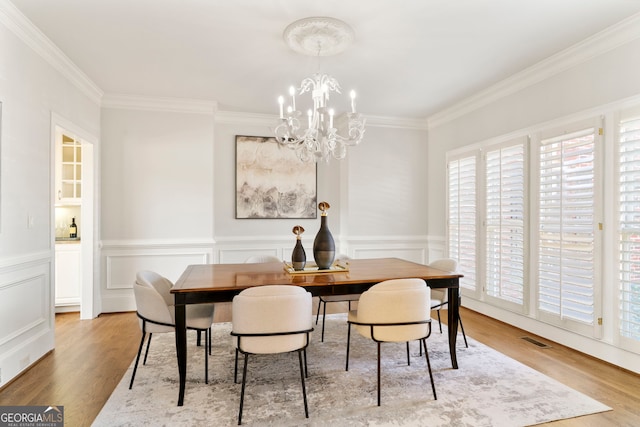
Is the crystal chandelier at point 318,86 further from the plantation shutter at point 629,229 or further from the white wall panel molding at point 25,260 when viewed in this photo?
the white wall panel molding at point 25,260

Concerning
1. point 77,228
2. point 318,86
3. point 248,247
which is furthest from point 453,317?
point 77,228

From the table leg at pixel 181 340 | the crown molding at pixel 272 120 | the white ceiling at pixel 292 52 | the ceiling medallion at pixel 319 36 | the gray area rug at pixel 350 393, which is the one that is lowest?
the gray area rug at pixel 350 393

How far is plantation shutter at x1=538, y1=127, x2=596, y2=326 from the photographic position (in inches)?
126

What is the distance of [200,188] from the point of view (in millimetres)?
4930

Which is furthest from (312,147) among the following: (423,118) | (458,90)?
(423,118)

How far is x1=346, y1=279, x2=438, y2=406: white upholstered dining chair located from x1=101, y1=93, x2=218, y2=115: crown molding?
3660mm

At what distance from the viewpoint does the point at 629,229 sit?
2.87m

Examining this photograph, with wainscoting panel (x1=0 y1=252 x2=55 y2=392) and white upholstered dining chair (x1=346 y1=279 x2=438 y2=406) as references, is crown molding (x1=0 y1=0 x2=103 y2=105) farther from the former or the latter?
white upholstered dining chair (x1=346 y1=279 x2=438 y2=406)

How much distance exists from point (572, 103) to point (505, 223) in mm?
1386

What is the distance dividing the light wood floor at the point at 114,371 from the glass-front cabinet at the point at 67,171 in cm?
169

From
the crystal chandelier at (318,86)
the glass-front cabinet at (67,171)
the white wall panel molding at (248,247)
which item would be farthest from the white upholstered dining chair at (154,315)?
the glass-front cabinet at (67,171)

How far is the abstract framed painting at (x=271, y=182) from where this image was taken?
5.41 metres

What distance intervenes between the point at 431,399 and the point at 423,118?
4345 millimetres

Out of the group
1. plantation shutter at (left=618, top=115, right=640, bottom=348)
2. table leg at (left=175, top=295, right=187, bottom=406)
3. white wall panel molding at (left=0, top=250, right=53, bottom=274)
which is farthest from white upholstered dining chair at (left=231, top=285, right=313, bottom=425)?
plantation shutter at (left=618, top=115, right=640, bottom=348)
